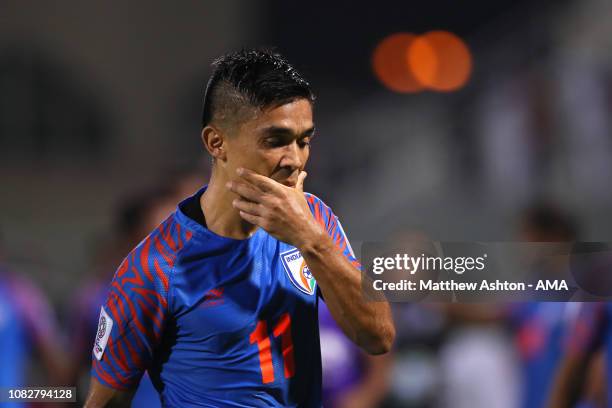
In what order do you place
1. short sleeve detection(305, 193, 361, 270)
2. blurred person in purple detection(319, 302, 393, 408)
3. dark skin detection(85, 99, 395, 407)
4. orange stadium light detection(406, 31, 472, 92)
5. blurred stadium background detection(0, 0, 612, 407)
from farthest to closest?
orange stadium light detection(406, 31, 472, 92)
blurred stadium background detection(0, 0, 612, 407)
blurred person in purple detection(319, 302, 393, 408)
short sleeve detection(305, 193, 361, 270)
dark skin detection(85, 99, 395, 407)

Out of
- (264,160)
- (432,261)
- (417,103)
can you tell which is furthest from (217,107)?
(417,103)

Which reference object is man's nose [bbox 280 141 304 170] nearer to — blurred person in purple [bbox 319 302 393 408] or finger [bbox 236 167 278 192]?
finger [bbox 236 167 278 192]

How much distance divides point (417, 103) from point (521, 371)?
1462mm

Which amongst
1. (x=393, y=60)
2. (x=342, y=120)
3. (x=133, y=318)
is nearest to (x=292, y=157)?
(x=133, y=318)

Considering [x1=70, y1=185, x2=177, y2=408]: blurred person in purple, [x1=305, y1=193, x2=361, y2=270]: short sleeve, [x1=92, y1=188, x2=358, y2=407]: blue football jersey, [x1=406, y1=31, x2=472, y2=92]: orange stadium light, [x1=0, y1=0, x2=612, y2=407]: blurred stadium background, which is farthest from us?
[x1=406, y1=31, x2=472, y2=92]: orange stadium light

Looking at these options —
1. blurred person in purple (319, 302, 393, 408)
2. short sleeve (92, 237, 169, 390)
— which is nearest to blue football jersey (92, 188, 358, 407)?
short sleeve (92, 237, 169, 390)

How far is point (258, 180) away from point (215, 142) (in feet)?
0.56

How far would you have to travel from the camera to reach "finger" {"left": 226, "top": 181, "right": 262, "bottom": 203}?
1.45 m

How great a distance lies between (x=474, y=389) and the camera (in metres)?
3.47

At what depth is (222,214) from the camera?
1.59 meters

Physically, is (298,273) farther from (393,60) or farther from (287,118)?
(393,60)

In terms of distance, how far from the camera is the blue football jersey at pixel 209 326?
153 cm

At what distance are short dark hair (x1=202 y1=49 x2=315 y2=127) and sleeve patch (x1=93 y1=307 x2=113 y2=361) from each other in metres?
0.41

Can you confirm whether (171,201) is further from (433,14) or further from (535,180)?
(535,180)
